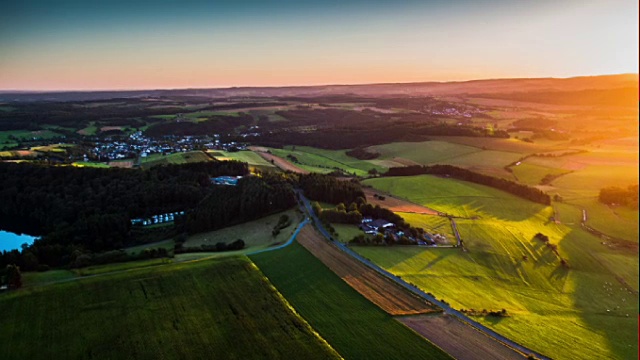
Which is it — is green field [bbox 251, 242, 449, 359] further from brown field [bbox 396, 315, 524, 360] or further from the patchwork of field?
the patchwork of field

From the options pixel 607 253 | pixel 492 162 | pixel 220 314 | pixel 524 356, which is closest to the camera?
pixel 524 356

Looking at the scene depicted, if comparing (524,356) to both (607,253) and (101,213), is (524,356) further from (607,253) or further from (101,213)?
(101,213)

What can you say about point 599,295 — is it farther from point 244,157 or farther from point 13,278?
point 244,157

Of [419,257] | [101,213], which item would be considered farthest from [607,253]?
[101,213]

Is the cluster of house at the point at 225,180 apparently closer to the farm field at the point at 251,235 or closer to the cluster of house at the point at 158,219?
the cluster of house at the point at 158,219

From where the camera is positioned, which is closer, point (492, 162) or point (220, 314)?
point (220, 314)

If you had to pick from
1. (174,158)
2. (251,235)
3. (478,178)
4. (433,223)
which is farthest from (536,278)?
(174,158)
